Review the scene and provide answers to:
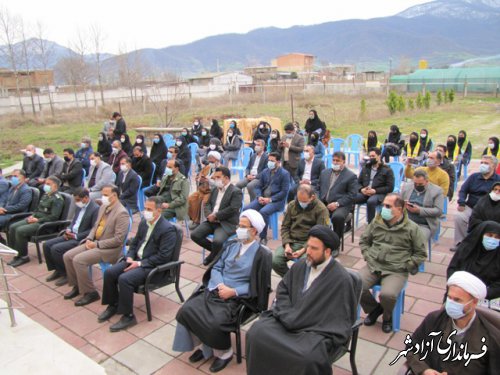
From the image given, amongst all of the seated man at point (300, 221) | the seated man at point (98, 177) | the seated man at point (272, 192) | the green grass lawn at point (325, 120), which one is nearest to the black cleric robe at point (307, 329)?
the seated man at point (300, 221)

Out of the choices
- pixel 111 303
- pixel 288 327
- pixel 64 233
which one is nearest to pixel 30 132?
pixel 64 233

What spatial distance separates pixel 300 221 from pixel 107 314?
7.84 ft

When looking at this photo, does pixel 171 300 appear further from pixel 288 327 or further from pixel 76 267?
pixel 288 327

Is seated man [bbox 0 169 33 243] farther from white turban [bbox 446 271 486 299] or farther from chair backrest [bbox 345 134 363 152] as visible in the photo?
chair backrest [bbox 345 134 363 152]

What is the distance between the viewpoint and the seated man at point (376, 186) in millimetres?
6289

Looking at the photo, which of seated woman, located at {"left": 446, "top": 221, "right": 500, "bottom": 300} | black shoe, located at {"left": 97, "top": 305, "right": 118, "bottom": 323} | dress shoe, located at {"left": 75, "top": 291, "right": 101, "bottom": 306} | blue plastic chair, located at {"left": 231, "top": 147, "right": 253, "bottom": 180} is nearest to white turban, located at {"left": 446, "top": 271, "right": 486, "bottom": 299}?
→ seated woman, located at {"left": 446, "top": 221, "right": 500, "bottom": 300}

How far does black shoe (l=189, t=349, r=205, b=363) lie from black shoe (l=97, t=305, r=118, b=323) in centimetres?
124

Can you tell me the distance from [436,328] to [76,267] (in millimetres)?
3878

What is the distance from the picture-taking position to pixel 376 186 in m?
6.40

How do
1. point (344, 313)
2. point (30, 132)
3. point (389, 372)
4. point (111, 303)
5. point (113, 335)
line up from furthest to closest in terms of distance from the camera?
point (30, 132) → point (111, 303) → point (113, 335) → point (389, 372) → point (344, 313)

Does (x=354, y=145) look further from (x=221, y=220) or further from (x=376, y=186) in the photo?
(x=221, y=220)

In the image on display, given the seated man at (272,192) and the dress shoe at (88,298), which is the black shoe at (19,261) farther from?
the seated man at (272,192)

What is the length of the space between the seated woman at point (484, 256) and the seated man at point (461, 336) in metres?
1.14

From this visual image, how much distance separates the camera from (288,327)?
9.85ft
